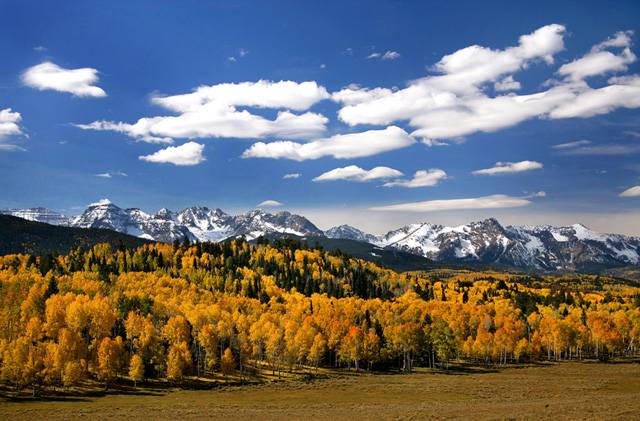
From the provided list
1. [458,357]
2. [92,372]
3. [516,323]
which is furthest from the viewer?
[516,323]

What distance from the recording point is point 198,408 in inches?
3465

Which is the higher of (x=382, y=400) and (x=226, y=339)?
(x=226, y=339)

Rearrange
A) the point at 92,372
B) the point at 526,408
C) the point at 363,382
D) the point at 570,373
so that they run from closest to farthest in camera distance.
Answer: the point at 526,408 → the point at 92,372 → the point at 363,382 → the point at 570,373

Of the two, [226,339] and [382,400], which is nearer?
[382,400]

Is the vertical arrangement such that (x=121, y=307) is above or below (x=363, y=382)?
above

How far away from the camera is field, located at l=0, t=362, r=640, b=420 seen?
79.0 meters

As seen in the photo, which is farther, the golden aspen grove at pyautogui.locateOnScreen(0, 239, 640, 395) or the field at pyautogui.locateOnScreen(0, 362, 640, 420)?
the golden aspen grove at pyautogui.locateOnScreen(0, 239, 640, 395)

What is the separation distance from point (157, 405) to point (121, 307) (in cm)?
5720

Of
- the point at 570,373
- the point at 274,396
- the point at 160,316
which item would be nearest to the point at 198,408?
the point at 274,396

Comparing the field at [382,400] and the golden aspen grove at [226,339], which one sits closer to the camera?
the field at [382,400]

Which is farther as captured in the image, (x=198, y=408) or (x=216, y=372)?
(x=216, y=372)

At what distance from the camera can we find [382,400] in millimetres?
96000

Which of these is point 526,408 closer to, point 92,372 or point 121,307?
point 92,372

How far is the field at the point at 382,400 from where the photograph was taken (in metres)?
79.0
